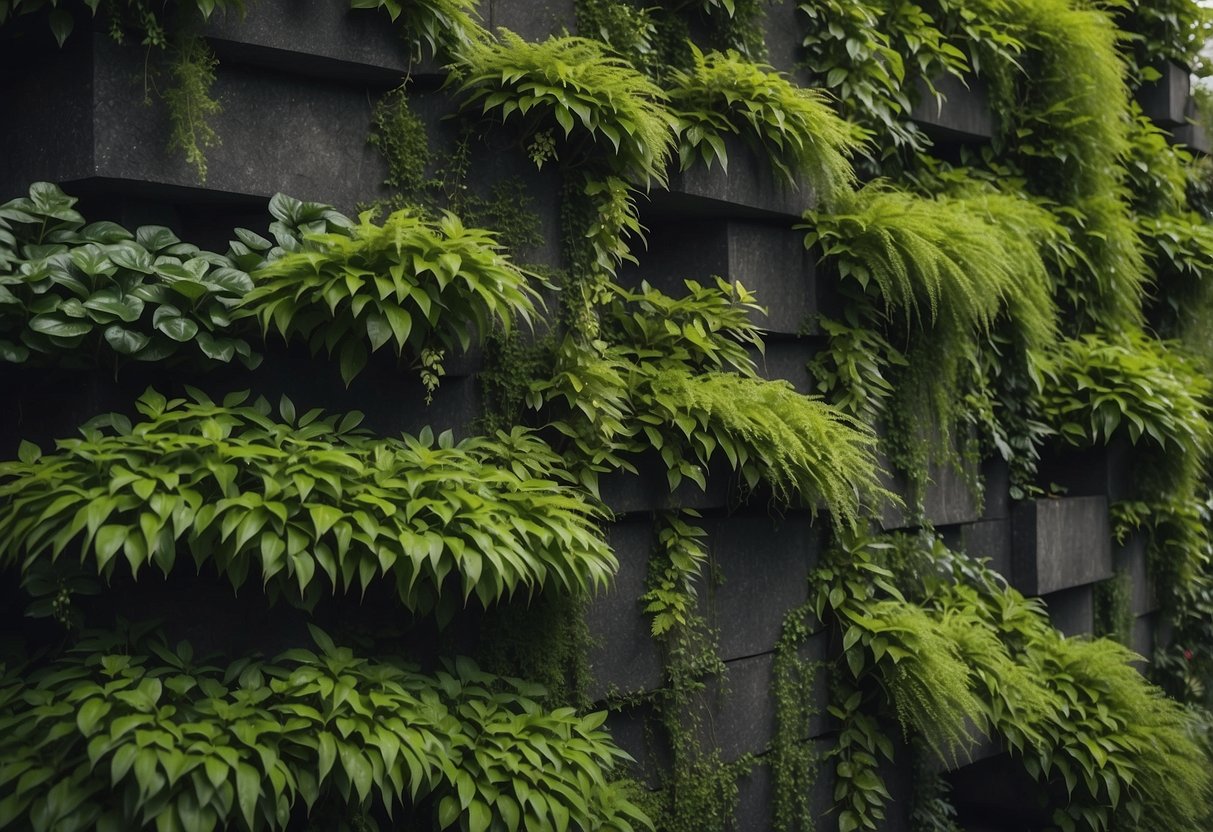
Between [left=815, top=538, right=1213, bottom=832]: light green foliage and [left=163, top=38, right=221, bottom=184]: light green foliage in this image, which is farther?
[left=815, top=538, right=1213, bottom=832]: light green foliage

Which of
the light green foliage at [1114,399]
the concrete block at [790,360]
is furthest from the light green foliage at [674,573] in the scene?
the light green foliage at [1114,399]

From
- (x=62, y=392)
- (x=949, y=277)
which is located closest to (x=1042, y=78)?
(x=949, y=277)

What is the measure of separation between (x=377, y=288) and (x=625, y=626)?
1.60m

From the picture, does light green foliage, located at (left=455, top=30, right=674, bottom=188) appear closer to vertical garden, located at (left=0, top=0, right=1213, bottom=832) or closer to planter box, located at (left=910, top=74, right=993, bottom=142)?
vertical garden, located at (left=0, top=0, right=1213, bottom=832)

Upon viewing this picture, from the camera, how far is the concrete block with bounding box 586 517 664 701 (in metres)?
4.14

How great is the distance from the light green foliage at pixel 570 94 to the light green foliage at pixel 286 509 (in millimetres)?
1236

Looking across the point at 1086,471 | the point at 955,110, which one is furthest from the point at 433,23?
the point at 1086,471

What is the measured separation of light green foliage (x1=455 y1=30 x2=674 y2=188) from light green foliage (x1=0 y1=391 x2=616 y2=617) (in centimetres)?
124

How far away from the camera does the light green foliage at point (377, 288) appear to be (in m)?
3.34

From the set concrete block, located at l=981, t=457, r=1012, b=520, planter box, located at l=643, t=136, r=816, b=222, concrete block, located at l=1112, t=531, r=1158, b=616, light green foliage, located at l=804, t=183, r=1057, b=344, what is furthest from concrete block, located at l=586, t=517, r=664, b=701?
concrete block, located at l=1112, t=531, r=1158, b=616

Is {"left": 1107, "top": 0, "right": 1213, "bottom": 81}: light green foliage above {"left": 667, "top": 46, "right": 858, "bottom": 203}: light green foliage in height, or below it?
above

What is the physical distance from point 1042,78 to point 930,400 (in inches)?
87.4

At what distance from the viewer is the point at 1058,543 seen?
6.18 m

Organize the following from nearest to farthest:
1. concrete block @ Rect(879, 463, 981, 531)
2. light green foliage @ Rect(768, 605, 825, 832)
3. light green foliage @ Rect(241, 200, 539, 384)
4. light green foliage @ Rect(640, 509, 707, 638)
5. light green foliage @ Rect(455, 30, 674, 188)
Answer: light green foliage @ Rect(241, 200, 539, 384) → light green foliage @ Rect(455, 30, 674, 188) → light green foliage @ Rect(640, 509, 707, 638) → light green foliage @ Rect(768, 605, 825, 832) → concrete block @ Rect(879, 463, 981, 531)
